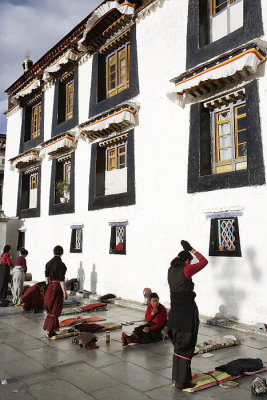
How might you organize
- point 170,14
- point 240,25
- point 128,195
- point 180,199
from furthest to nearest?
point 128,195
point 170,14
point 180,199
point 240,25

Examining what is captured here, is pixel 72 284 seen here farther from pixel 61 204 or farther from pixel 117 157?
pixel 117 157

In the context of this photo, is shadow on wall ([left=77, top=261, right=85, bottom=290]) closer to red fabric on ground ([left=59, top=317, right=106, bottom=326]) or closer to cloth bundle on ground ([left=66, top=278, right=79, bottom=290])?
cloth bundle on ground ([left=66, top=278, right=79, bottom=290])

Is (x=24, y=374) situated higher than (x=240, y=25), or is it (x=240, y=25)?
(x=240, y=25)

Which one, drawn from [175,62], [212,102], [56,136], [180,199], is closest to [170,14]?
[175,62]

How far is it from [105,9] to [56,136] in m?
5.07

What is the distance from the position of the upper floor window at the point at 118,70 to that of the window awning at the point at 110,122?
1401 millimetres

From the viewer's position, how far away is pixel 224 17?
9156 mm

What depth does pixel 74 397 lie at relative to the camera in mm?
4152

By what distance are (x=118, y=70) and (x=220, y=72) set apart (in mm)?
5437

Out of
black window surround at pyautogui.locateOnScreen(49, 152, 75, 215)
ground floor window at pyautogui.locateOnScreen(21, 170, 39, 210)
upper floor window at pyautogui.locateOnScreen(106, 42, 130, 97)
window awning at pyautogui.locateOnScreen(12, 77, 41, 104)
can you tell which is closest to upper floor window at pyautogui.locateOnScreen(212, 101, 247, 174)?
upper floor window at pyautogui.locateOnScreen(106, 42, 130, 97)

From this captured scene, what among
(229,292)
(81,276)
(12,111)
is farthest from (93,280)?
(12,111)

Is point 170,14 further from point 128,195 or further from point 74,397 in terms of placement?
point 74,397

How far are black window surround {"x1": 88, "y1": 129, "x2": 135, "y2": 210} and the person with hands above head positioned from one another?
22.0ft

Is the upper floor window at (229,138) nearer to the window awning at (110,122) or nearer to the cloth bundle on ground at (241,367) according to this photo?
the window awning at (110,122)
